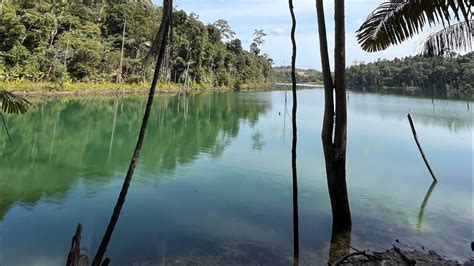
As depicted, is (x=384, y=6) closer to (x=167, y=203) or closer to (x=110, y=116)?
(x=167, y=203)

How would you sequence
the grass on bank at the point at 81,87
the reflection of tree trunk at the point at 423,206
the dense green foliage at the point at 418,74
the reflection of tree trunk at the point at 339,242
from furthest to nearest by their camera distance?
1. the dense green foliage at the point at 418,74
2. the grass on bank at the point at 81,87
3. the reflection of tree trunk at the point at 423,206
4. the reflection of tree trunk at the point at 339,242

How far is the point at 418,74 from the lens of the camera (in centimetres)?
9119

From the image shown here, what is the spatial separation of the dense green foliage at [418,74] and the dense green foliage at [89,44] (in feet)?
130

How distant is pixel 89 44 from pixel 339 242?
126 ft

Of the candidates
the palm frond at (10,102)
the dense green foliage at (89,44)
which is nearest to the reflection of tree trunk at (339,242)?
the palm frond at (10,102)

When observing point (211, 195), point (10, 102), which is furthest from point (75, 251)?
point (211, 195)

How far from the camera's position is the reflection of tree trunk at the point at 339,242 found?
21.5 ft

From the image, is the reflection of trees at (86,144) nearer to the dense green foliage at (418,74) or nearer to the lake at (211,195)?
the lake at (211,195)

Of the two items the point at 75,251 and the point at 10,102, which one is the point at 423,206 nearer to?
the point at 75,251

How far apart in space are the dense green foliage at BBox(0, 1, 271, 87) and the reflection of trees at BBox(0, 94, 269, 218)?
453cm

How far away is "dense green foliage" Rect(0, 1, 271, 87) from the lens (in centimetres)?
3300

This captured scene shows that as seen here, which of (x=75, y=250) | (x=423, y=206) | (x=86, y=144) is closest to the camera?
(x=75, y=250)

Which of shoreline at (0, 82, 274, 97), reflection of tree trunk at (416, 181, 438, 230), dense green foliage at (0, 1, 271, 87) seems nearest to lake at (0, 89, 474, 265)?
reflection of tree trunk at (416, 181, 438, 230)

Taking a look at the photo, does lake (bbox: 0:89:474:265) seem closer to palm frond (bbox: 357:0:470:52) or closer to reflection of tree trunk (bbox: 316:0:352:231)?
reflection of tree trunk (bbox: 316:0:352:231)
